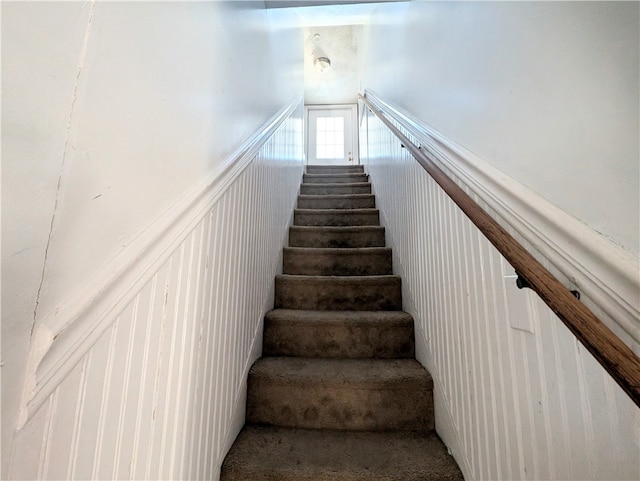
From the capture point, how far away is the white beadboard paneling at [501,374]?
1.58 ft

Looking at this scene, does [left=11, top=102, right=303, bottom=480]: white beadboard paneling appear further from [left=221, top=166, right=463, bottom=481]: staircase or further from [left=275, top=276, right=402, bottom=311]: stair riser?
[left=275, top=276, right=402, bottom=311]: stair riser

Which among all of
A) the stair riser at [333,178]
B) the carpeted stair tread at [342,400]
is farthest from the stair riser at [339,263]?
the stair riser at [333,178]

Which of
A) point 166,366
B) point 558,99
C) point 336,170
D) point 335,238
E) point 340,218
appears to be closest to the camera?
Answer: point 558,99

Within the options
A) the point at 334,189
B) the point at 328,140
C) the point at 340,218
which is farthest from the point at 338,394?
the point at 328,140

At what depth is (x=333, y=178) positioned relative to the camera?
343 centimetres

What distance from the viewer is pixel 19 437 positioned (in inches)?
14.2

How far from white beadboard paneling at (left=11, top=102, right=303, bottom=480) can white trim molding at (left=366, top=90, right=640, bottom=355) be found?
78cm

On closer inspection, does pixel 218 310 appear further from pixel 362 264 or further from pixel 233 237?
pixel 362 264

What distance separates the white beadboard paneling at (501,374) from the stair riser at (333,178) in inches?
76.4

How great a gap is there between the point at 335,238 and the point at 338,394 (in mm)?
1263

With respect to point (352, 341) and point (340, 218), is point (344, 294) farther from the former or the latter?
point (340, 218)

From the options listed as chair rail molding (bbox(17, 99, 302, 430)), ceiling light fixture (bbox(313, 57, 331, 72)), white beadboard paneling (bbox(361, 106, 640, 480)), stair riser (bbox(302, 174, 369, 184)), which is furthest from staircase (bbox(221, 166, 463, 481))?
ceiling light fixture (bbox(313, 57, 331, 72))

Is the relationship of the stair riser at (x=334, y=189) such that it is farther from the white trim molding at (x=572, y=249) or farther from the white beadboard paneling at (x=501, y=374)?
the white trim molding at (x=572, y=249)

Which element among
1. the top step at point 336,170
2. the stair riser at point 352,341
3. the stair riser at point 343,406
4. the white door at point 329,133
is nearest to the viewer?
the stair riser at point 343,406
